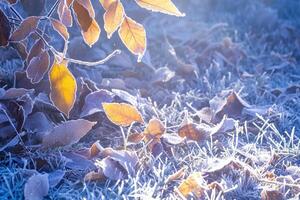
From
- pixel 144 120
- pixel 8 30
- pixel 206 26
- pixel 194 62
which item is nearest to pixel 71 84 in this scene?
pixel 8 30

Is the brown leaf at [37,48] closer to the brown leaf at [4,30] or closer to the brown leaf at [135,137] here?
the brown leaf at [4,30]

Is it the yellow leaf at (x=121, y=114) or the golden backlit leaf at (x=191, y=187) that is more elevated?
the yellow leaf at (x=121, y=114)

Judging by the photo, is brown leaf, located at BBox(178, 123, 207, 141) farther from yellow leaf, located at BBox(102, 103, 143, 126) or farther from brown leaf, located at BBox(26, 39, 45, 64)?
brown leaf, located at BBox(26, 39, 45, 64)

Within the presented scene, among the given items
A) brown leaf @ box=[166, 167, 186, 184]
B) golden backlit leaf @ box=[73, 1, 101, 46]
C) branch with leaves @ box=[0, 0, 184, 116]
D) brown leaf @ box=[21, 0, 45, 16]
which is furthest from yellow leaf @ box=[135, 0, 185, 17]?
brown leaf @ box=[21, 0, 45, 16]

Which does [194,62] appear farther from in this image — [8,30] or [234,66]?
[8,30]

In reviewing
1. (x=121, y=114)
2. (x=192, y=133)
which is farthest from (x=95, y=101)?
(x=192, y=133)

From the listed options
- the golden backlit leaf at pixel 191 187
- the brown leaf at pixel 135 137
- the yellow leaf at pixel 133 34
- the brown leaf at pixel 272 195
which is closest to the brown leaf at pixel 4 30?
the yellow leaf at pixel 133 34
